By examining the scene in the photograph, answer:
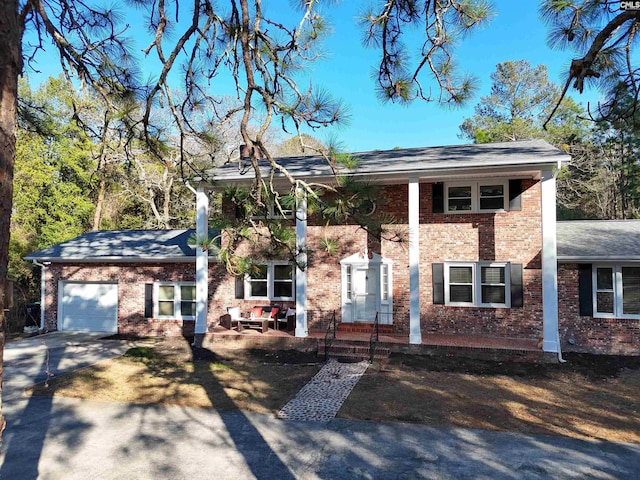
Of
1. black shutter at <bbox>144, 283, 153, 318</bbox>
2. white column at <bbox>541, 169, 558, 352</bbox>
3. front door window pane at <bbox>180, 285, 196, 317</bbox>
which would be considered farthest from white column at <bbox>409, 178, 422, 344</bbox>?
black shutter at <bbox>144, 283, 153, 318</bbox>

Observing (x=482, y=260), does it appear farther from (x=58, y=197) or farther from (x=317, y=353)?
(x=58, y=197)

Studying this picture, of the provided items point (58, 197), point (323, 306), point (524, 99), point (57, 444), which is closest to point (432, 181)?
point (323, 306)

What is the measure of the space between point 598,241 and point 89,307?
16556 millimetres

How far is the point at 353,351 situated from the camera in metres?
11.2

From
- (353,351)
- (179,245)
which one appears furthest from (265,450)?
(179,245)

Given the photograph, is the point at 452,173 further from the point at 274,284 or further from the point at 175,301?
the point at 175,301

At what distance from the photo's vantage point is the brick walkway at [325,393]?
7.25 m

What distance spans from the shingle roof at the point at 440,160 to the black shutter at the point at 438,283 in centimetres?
284

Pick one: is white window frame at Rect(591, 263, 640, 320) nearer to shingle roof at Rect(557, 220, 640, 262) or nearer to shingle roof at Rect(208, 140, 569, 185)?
shingle roof at Rect(557, 220, 640, 262)

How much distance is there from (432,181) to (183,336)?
934 cm

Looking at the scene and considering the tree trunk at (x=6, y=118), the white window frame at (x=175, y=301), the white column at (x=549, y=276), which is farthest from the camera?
the white window frame at (x=175, y=301)

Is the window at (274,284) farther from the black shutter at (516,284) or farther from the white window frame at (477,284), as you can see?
the black shutter at (516,284)

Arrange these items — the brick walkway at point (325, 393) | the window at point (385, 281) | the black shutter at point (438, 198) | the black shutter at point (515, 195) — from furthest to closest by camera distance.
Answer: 1. the window at point (385, 281)
2. the black shutter at point (438, 198)
3. the black shutter at point (515, 195)
4. the brick walkway at point (325, 393)

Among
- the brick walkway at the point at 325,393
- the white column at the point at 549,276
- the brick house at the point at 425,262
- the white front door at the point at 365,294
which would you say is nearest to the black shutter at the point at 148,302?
the brick house at the point at 425,262
